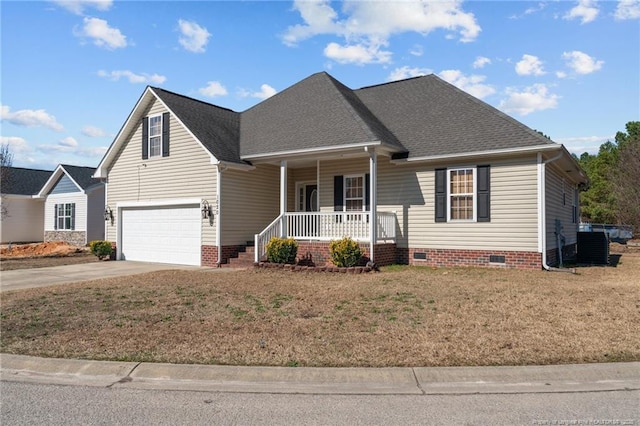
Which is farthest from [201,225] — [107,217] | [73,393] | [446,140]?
[73,393]

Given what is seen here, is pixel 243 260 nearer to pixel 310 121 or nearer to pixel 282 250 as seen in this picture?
pixel 282 250

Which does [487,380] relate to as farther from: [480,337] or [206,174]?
[206,174]

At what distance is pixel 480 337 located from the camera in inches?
247

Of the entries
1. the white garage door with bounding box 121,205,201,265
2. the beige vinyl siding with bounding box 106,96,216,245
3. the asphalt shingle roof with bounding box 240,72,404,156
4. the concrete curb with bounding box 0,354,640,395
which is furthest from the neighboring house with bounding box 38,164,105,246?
the concrete curb with bounding box 0,354,640,395

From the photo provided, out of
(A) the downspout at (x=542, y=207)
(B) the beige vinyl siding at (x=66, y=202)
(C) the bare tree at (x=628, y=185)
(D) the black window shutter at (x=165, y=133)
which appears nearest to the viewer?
(A) the downspout at (x=542, y=207)

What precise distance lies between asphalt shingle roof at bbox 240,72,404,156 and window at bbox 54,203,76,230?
47.3ft

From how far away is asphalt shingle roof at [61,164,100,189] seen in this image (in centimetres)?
2808

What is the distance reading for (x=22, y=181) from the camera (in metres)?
32.1

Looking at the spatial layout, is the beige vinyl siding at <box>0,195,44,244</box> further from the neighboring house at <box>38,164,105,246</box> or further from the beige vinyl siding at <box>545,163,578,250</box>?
the beige vinyl siding at <box>545,163,578,250</box>

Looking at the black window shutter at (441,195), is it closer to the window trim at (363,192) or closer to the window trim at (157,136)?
the window trim at (363,192)

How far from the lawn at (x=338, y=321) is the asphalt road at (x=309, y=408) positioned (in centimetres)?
80

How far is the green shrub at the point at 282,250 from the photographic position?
1432 centimetres

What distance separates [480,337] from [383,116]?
12176 millimetres

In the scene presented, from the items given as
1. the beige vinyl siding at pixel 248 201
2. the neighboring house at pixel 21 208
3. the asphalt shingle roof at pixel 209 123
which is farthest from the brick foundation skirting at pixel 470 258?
the neighboring house at pixel 21 208
